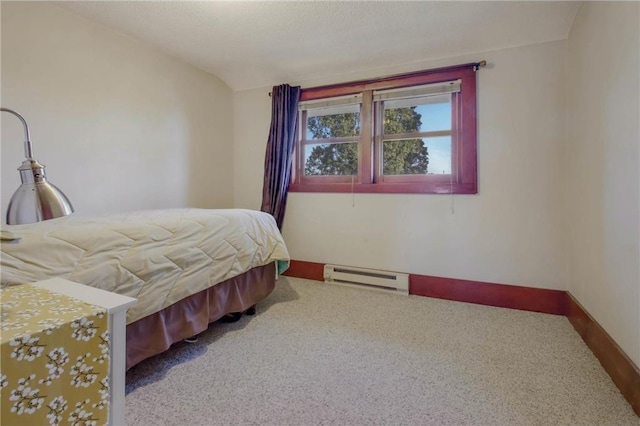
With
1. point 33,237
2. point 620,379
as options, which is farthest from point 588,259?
point 33,237

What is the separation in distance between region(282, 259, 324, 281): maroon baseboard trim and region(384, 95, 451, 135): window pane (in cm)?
142

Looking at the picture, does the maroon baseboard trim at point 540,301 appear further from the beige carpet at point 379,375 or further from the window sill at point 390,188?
the window sill at point 390,188

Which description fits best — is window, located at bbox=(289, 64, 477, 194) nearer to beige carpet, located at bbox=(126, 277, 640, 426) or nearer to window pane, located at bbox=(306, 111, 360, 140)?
window pane, located at bbox=(306, 111, 360, 140)

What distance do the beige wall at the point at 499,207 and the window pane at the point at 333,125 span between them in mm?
354

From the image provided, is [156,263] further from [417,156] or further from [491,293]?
[491,293]

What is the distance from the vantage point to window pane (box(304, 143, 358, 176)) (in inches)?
109

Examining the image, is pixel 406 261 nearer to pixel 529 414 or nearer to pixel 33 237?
pixel 529 414

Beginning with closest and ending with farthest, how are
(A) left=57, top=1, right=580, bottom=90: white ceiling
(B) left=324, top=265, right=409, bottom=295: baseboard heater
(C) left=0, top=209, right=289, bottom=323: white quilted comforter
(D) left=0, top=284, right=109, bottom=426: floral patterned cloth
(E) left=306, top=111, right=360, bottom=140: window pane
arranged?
(D) left=0, top=284, right=109, bottom=426: floral patterned cloth
(C) left=0, top=209, right=289, bottom=323: white quilted comforter
(A) left=57, top=1, right=580, bottom=90: white ceiling
(B) left=324, top=265, right=409, bottom=295: baseboard heater
(E) left=306, top=111, right=360, bottom=140: window pane

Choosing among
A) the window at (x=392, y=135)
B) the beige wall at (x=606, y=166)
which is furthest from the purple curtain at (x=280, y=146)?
the beige wall at (x=606, y=166)

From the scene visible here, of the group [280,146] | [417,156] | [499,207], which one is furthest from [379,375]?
[280,146]

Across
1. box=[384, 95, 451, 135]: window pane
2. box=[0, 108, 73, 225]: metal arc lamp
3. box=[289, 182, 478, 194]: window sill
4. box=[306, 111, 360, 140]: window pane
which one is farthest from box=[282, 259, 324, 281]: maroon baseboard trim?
box=[0, 108, 73, 225]: metal arc lamp

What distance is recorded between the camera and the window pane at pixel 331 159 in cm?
277

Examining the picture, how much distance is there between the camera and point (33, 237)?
1011mm

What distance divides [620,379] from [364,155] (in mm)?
2069
